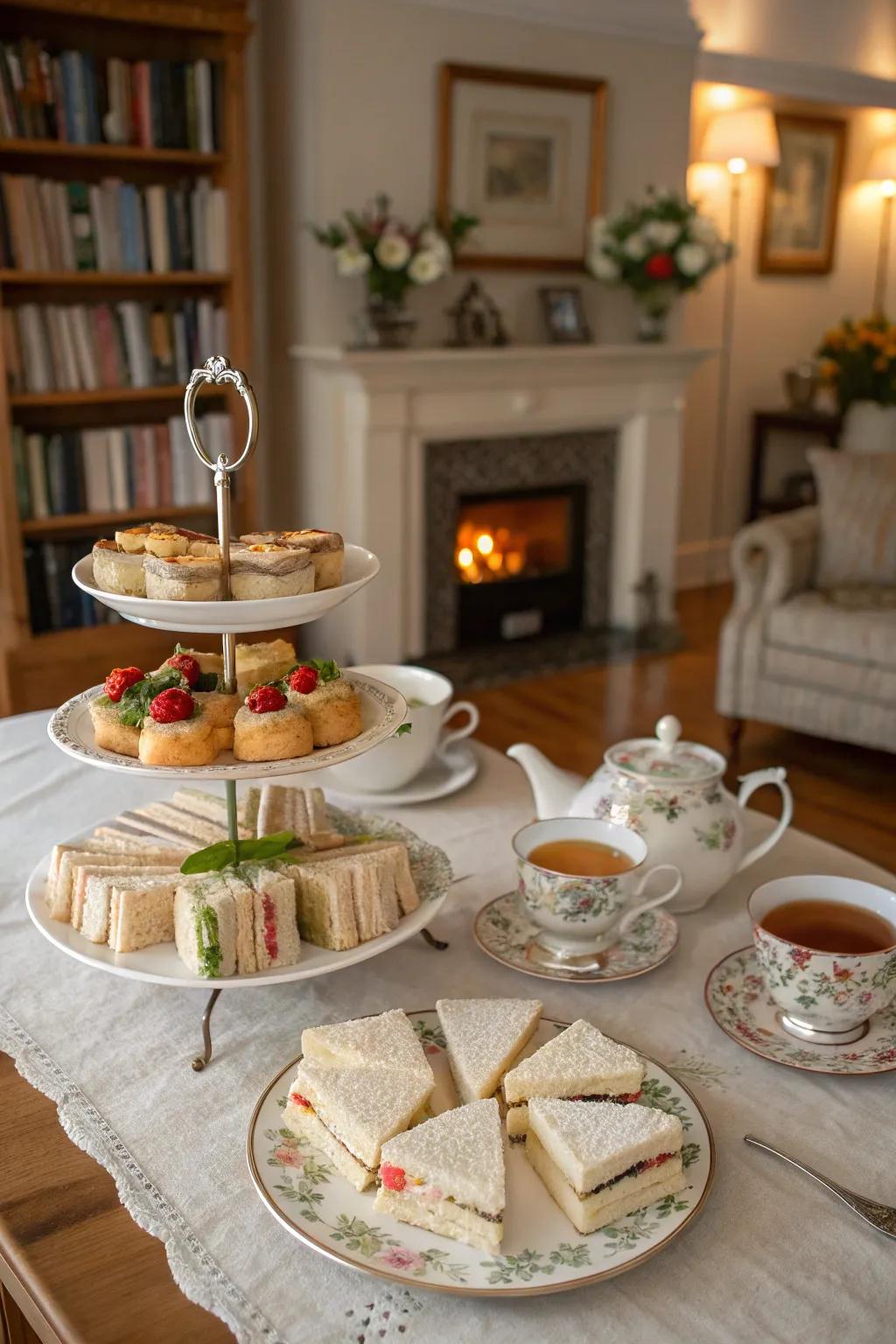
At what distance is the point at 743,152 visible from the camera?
471cm

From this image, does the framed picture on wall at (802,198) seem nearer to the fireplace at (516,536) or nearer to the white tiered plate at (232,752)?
the fireplace at (516,536)

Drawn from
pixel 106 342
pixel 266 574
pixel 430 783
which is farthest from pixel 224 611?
pixel 106 342

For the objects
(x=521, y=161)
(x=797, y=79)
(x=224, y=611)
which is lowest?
(x=224, y=611)

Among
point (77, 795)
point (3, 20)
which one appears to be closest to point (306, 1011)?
point (77, 795)

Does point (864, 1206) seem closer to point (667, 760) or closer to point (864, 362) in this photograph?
point (667, 760)

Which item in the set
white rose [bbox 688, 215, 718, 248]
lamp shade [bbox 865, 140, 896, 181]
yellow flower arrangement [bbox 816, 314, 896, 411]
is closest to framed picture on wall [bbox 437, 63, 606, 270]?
white rose [bbox 688, 215, 718, 248]

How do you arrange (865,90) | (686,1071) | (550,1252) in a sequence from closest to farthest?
1. (550,1252)
2. (686,1071)
3. (865,90)

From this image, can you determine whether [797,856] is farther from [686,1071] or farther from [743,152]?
[743,152]

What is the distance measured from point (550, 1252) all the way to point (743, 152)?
15.5ft

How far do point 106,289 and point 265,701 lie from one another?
3090 millimetres

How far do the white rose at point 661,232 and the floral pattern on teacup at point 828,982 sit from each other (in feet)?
11.6

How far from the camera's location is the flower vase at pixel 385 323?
3.77 m

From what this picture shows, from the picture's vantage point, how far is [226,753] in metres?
1.01

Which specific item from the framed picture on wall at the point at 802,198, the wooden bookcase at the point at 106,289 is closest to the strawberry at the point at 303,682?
A: the wooden bookcase at the point at 106,289
